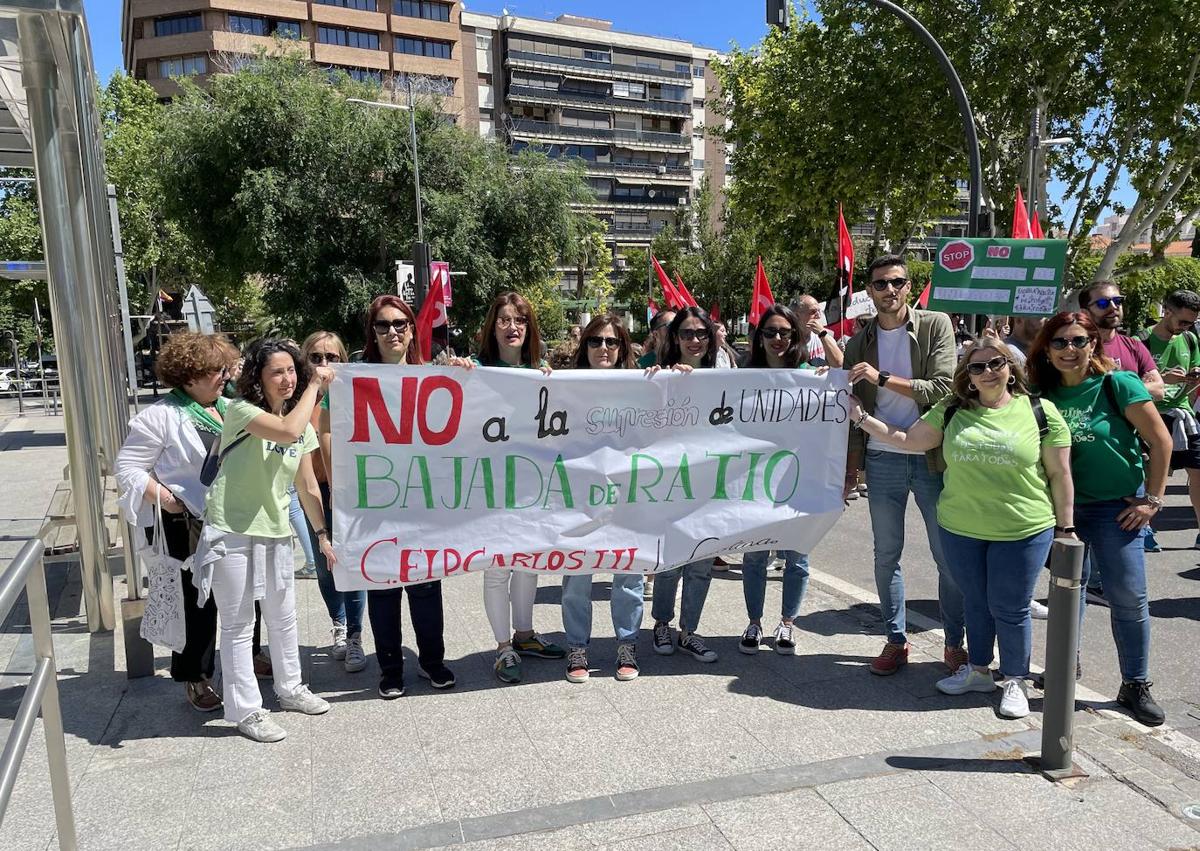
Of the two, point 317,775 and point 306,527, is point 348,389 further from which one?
point 306,527

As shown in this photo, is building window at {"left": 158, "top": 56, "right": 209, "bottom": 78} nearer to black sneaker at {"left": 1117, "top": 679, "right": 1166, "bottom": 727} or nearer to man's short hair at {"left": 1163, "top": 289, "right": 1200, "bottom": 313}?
man's short hair at {"left": 1163, "top": 289, "right": 1200, "bottom": 313}

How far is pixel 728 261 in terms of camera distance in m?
44.7

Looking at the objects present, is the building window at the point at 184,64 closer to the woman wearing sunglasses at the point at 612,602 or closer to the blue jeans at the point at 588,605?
the woman wearing sunglasses at the point at 612,602

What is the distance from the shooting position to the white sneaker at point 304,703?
4.04m

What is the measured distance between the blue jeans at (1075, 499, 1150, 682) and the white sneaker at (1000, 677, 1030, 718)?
0.37m

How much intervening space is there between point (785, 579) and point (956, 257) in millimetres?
3142

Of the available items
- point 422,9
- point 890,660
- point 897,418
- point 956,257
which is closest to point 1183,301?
point 956,257

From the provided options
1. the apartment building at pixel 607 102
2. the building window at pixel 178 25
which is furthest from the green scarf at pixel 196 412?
the apartment building at pixel 607 102

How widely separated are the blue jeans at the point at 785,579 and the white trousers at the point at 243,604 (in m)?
2.21

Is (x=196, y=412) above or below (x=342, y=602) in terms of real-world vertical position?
above

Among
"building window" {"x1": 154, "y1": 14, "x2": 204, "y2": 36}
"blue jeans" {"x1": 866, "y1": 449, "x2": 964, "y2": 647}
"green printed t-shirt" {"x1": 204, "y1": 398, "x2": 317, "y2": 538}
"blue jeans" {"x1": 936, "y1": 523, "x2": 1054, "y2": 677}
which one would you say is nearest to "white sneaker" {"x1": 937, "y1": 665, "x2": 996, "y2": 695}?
"blue jeans" {"x1": 936, "y1": 523, "x2": 1054, "y2": 677}

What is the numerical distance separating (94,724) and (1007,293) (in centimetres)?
600

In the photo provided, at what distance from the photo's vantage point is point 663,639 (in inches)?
186

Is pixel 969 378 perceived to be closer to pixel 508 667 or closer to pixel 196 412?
pixel 508 667
